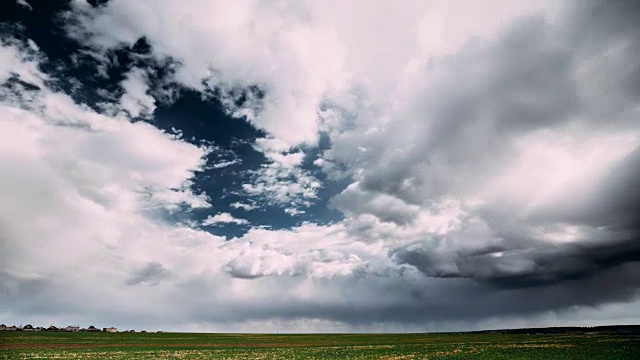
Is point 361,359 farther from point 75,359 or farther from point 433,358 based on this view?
point 75,359

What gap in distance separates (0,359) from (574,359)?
242 feet

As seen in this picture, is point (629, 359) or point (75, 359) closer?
point (629, 359)

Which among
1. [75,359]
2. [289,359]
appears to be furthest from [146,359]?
[289,359]

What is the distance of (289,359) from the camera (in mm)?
52625

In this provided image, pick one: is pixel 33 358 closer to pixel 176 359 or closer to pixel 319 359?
pixel 176 359

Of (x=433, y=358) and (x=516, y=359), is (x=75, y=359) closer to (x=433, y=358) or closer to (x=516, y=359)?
(x=433, y=358)

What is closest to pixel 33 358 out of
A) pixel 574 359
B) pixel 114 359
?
pixel 114 359

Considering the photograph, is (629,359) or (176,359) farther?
(176,359)

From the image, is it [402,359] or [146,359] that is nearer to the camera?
[402,359]

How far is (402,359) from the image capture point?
47.2 m

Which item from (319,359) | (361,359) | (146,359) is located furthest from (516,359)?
(146,359)

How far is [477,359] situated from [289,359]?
81.6ft

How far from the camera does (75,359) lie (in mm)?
51781

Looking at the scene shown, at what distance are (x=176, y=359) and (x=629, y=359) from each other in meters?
56.5
